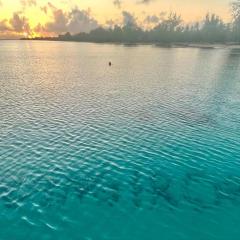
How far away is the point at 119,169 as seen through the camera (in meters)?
34.3

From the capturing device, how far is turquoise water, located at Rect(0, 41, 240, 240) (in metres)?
24.9

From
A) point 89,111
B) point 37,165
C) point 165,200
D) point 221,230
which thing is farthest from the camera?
point 89,111

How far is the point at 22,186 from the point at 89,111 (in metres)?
30.9

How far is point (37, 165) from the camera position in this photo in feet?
114

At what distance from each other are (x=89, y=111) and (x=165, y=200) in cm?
3424

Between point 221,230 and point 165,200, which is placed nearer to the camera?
point 221,230

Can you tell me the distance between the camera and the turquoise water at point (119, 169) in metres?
24.9

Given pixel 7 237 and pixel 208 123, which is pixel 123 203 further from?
pixel 208 123

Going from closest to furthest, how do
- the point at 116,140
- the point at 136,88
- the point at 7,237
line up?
the point at 7,237 → the point at 116,140 → the point at 136,88

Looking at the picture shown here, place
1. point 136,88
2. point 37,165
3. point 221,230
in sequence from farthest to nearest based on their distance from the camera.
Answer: point 136,88 < point 37,165 < point 221,230

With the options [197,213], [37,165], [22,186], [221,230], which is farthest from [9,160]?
[221,230]

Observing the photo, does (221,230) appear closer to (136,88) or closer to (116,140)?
(116,140)

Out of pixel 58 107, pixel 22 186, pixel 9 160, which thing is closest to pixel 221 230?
pixel 22 186

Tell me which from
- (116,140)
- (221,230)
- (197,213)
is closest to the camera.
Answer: (221,230)
